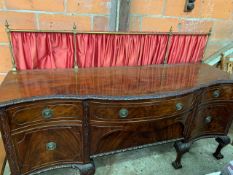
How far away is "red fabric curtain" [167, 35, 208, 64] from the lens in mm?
1538

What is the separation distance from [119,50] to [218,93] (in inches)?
28.7

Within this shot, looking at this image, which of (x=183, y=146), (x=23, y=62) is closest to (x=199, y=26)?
(x=183, y=146)

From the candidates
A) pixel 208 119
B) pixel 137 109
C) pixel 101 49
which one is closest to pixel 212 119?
pixel 208 119

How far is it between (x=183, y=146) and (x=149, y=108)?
Answer: 0.51 m

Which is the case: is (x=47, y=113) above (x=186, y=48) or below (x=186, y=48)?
below

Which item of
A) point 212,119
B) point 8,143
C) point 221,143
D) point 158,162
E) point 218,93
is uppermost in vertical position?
point 218,93

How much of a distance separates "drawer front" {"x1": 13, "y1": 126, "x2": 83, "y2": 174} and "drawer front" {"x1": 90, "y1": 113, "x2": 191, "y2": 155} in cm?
10

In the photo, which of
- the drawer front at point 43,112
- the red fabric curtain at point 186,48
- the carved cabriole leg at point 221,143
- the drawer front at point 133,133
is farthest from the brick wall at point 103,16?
the carved cabriole leg at point 221,143

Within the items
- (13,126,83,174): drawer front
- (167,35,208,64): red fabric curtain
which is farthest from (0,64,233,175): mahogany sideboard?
(167,35,208,64): red fabric curtain

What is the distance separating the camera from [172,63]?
5.24 ft

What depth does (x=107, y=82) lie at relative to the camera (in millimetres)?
1171

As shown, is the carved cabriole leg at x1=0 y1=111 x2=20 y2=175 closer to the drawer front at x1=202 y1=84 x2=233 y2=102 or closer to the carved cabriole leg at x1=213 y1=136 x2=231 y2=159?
the drawer front at x1=202 y1=84 x2=233 y2=102

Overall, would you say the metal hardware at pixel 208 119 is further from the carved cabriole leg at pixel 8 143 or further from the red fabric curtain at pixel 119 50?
the carved cabriole leg at pixel 8 143

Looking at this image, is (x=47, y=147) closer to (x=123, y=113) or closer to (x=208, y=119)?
(x=123, y=113)
